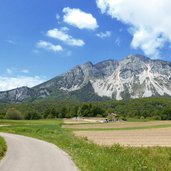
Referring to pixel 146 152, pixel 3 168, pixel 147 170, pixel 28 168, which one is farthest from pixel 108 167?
pixel 146 152

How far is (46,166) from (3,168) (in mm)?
2672

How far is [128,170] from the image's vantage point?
65.3ft

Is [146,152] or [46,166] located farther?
[146,152]

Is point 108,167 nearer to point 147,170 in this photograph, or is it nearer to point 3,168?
point 147,170

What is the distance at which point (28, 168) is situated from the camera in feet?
67.6

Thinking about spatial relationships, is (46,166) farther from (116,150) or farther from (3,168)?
(116,150)

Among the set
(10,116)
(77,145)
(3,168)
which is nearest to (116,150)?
(77,145)

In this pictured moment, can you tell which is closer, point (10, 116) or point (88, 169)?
point (88, 169)

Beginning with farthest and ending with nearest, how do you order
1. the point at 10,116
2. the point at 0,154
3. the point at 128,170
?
1. the point at 10,116
2. the point at 0,154
3. the point at 128,170

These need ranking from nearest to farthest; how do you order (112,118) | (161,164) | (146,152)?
(161,164)
(146,152)
(112,118)

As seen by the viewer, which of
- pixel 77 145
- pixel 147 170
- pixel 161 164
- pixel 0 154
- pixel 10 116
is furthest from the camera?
pixel 10 116

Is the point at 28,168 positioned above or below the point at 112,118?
below

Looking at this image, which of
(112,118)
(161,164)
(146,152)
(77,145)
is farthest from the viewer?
(112,118)

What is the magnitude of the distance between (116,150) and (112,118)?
474 feet
